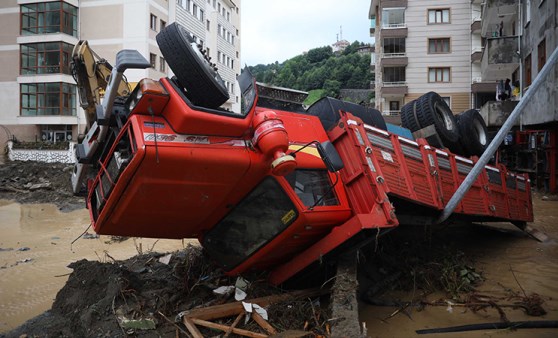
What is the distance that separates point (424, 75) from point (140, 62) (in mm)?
33882

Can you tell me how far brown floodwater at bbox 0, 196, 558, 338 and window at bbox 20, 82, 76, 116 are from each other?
16.5 metres

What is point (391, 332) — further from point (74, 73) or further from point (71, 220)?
point (71, 220)

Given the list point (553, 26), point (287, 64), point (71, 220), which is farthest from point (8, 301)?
point (287, 64)

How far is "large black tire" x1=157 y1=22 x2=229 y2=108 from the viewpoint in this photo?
3.79 m

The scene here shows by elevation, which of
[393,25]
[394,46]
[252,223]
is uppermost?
[393,25]

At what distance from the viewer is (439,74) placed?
34.2 meters

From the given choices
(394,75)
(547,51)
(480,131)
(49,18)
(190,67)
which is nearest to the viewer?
(190,67)

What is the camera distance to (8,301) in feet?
23.2

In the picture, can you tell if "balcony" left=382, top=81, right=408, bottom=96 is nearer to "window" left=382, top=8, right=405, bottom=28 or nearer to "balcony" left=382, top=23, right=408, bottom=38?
"balcony" left=382, top=23, right=408, bottom=38

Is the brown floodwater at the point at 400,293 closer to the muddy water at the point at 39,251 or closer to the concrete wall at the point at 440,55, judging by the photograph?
the muddy water at the point at 39,251

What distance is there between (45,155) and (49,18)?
10.0 m

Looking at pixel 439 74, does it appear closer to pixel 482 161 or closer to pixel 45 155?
pixel 45 155

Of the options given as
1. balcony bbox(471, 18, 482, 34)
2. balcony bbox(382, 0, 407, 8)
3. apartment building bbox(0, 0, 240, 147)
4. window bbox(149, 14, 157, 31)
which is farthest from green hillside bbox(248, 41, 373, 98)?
apartment building bbox(0, 0, 240, 147)

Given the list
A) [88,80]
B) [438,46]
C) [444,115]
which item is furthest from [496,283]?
[438,46]
